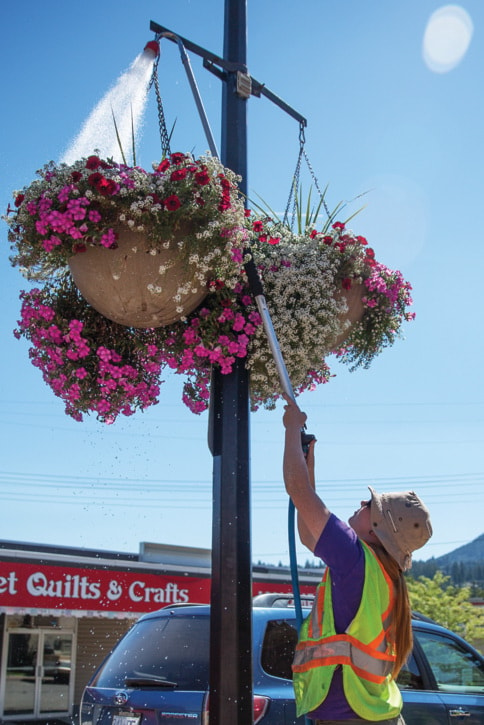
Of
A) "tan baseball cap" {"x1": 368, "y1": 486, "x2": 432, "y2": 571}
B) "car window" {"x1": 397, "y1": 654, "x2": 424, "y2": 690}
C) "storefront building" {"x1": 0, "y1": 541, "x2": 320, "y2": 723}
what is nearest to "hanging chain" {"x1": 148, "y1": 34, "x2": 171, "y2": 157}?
"tan baseball cap" {"x1": 368, "y1": 486, "x2": 432, "y2": 571}

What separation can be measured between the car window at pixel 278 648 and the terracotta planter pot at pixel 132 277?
8.48ft

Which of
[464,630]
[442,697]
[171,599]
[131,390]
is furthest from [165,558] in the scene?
[131,390]

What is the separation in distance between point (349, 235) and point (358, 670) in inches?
81.8

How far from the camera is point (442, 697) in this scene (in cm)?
555

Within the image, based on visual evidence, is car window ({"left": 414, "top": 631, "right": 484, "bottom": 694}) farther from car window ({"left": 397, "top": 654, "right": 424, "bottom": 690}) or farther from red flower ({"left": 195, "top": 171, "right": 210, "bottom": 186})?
red flower ({"left": 195, "top": 171, "right": 210, "bottom": 186})

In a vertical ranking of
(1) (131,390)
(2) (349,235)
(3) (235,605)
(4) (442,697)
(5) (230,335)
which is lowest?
(4) (442,697)

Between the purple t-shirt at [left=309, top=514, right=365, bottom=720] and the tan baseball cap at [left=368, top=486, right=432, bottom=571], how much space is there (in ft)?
0.73

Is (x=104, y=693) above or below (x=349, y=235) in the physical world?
below

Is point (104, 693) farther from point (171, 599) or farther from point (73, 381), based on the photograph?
point (171, 599)

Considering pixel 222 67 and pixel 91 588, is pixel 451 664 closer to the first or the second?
pixel 222 67

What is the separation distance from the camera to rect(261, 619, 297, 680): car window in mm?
4629

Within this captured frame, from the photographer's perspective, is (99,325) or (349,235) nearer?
(99,325)

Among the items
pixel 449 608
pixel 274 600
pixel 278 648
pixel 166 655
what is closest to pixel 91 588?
pixel 274 600

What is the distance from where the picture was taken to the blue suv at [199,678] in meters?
4.39
